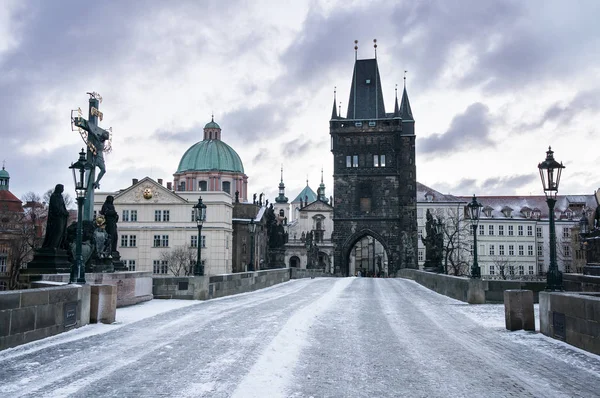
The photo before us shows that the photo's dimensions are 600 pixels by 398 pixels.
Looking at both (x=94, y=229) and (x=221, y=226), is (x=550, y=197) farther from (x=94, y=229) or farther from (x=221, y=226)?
(x=221, y=226)

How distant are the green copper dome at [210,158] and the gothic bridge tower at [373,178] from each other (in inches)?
950

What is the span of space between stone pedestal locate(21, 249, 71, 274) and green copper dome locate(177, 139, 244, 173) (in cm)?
7598

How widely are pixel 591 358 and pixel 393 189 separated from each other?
2517 inches

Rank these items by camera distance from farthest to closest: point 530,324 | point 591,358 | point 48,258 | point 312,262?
point 312,262 → point 48,258 → point 530,324 → point 591,358

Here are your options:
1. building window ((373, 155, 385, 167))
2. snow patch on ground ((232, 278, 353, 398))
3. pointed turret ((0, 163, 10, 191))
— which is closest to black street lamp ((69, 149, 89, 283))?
snow patch on ground ((232, 278, 353, 398))

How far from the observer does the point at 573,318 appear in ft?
31.4

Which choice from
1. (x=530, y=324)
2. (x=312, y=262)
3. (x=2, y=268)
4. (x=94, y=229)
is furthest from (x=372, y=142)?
(x=530, y=324)

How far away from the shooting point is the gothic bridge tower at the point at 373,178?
2795 inches

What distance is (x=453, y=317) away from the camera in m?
14.7

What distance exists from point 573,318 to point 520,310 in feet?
7.34

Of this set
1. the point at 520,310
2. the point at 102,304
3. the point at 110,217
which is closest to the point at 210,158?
the point at 110,217

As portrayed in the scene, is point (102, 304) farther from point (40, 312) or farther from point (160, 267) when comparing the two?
point (160, 267)

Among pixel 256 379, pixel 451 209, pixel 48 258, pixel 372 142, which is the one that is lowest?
pixel 256 379

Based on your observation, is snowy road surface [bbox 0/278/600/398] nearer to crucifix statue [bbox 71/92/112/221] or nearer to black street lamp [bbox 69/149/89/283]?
black street lamp [bbox 69/149/89/283]
